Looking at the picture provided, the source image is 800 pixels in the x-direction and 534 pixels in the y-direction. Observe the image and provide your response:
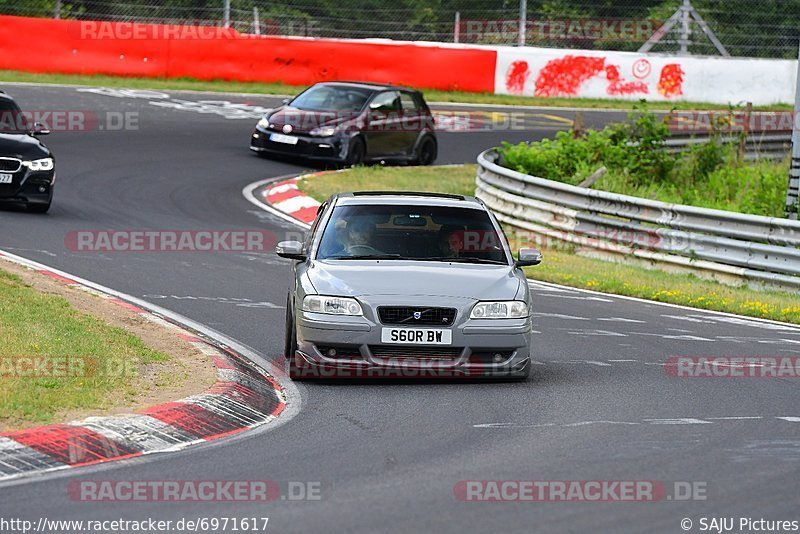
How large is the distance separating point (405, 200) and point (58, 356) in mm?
3122

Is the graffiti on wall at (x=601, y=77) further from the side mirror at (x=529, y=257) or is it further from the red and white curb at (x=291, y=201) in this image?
the side mirror at (x=529, y=257)

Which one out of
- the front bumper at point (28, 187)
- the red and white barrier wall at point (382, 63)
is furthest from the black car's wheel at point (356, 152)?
the red and white barrier wall at point (382, 63)

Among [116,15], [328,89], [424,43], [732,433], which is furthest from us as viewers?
[424,43]

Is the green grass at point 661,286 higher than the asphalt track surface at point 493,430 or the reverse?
the reverse

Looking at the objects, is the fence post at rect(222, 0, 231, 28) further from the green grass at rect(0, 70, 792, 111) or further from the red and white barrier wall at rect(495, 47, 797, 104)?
the red and white barrier wall at rect(495, 47, 797, 104)

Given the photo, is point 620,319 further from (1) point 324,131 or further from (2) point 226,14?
(2) point 226,14

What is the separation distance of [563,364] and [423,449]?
3584 mm

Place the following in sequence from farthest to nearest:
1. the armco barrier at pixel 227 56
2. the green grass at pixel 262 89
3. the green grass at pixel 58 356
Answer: the armco barrier at pixel 227 56 < the green grass at pixel 262 89 < the green grass at pixel 58 356

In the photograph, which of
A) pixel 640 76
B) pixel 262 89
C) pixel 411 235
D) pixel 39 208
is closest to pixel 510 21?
pixel 640 76

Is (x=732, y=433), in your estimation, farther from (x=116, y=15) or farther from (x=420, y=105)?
(x=116, y=15)

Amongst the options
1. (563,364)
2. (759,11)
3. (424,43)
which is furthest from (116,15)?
(563,364)

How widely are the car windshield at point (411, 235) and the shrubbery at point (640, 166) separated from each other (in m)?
12.0

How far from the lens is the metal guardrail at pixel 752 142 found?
2834 centimetres

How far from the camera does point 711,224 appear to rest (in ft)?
58.1
